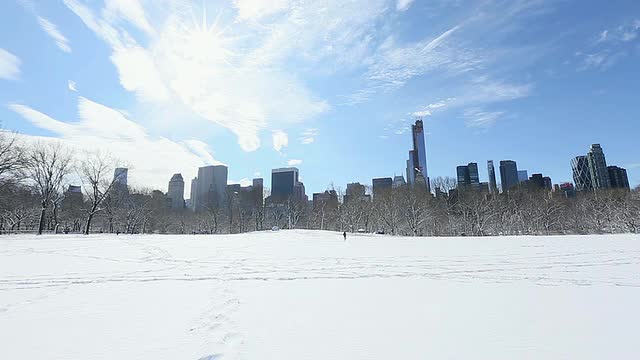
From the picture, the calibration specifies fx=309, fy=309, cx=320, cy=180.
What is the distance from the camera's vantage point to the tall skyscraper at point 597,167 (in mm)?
119625

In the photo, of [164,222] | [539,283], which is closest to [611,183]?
[539,283]

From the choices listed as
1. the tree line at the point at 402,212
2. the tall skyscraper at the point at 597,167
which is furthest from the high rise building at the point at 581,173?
the tree line at the point at 402,212

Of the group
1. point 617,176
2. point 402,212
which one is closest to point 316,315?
point 402,212

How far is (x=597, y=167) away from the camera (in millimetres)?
124125

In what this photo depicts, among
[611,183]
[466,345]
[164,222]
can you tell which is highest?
[611,183]

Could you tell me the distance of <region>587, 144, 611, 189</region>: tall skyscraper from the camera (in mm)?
119625

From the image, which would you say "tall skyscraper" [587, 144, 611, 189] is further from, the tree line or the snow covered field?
the snow covered field

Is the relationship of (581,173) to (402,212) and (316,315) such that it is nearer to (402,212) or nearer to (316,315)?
(402,212)

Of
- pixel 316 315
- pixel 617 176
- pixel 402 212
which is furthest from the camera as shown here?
pixel 617 176

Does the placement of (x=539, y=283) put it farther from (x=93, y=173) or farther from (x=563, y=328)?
(x=93, y=173)

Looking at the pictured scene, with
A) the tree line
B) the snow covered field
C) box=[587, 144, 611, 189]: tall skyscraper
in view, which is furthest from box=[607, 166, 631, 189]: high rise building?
the snow covered field

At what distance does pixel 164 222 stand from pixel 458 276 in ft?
288

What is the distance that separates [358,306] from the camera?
7180 mm

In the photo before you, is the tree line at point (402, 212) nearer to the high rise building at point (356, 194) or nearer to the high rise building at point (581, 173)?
the high rise building at point (356, 194)
